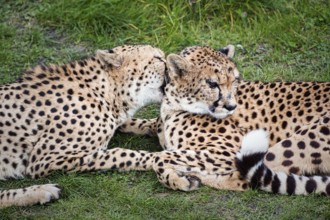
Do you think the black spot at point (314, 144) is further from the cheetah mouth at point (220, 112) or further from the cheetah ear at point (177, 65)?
the cheetah ear at point (177, 65)

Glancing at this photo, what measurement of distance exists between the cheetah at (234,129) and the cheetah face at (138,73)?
135mm

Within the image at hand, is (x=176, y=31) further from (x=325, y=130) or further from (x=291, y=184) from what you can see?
(x=291, y=184)

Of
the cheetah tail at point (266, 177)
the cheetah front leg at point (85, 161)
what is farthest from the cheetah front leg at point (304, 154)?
the cheetah front leg at point (85, 161)

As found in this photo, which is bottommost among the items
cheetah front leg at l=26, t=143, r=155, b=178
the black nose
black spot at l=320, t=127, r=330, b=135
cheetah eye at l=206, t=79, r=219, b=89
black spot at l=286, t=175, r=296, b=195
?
black spot at l=286, t=175, r=296, b=195

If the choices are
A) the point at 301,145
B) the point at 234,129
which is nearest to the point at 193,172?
the point at 234,129

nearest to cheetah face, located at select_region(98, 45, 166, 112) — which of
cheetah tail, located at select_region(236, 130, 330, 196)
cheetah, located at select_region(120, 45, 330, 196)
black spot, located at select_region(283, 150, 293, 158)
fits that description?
cheetah, located at select_region(120, 45, 330, 196)

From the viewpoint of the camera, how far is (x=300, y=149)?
581 centimetres

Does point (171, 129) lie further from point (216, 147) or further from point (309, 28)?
point (309, 28)

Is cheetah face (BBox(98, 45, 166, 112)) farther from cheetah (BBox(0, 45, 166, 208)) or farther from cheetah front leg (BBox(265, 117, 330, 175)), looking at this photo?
cheetah front leg (BBox(265, 117, 330, 175))

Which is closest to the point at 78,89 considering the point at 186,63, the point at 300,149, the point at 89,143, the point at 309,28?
the point at 89,143

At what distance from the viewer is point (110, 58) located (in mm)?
6504

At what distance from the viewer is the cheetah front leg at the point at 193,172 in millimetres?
5828

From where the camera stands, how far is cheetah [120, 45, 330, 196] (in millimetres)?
5734

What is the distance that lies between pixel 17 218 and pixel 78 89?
4.02ft
